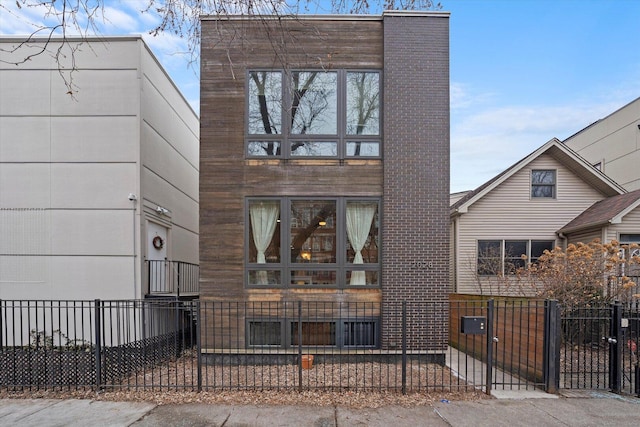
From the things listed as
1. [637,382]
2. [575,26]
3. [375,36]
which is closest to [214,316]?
[375,36]

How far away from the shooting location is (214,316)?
23.5 feet

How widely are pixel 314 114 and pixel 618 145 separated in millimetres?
15880

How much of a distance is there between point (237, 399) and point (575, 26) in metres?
13.9

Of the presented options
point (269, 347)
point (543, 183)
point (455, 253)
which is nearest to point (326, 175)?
point (269, 347)

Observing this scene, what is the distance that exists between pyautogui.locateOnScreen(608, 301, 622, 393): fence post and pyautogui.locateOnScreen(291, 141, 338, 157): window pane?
228 inches

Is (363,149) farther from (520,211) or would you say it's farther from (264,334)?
(520,211)

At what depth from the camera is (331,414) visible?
5.10 meters

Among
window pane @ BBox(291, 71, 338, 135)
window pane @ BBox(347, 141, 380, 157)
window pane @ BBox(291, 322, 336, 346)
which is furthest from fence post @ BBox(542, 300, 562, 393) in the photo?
window pane @ BBox(291, 71, 338, 135)

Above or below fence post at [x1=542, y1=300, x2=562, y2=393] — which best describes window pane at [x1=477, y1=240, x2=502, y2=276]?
above

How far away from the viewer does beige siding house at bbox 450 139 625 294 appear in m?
11.5

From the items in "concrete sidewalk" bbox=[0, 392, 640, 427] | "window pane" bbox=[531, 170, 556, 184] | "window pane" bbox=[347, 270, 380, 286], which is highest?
"window pane" bbox=[531, 170, 556, 184]

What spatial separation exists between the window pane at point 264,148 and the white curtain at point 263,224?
106cm

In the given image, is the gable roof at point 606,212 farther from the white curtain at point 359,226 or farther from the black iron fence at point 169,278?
the black iron fence at point 169,278

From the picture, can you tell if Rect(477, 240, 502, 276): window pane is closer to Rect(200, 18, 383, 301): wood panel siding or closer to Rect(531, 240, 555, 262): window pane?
Rect(531, 240, 555, 262): window pane
